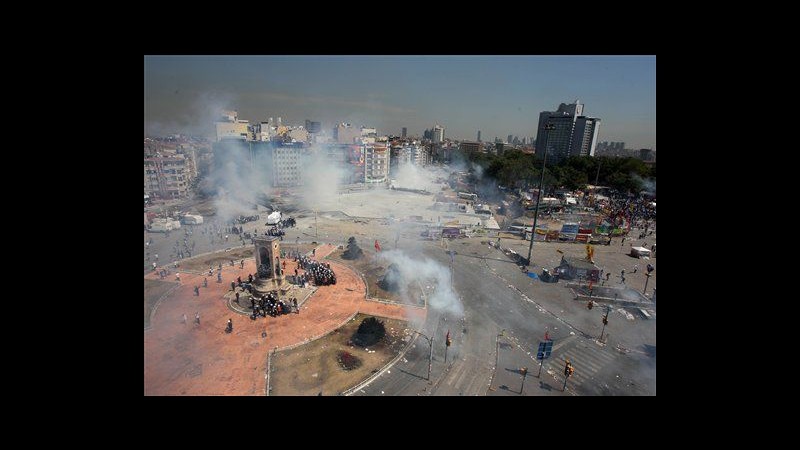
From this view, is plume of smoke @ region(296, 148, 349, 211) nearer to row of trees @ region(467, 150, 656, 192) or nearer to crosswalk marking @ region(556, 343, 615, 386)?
row of trees @ region(467, 150, 656, 192)

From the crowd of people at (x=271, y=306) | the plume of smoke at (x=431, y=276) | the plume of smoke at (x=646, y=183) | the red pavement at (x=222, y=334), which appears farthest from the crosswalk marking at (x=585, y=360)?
the plume of smoke at (x=646, y=183)

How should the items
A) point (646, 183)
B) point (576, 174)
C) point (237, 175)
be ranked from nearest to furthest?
1. point (237, 175)
2. point (646, 183)
3. point (576, 174)

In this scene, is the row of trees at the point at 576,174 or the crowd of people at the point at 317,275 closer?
the crowd of people at the point at 317,275

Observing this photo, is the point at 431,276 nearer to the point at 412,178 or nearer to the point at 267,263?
the point at 267,263

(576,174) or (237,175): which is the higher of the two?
(576,174)

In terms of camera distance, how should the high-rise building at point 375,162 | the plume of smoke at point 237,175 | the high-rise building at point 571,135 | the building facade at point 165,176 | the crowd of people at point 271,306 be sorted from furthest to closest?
the high-rise building at point 571,135 → the high-rise building at point 375,162 → the plume of smoke at point 237,175 → the building facade at point 165,176 → the crowd of people at point 271,306

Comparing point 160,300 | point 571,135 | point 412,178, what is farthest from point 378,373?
point 571,135

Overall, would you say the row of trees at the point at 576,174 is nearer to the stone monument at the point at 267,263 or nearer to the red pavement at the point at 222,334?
the red pavement at the point at 222,334
